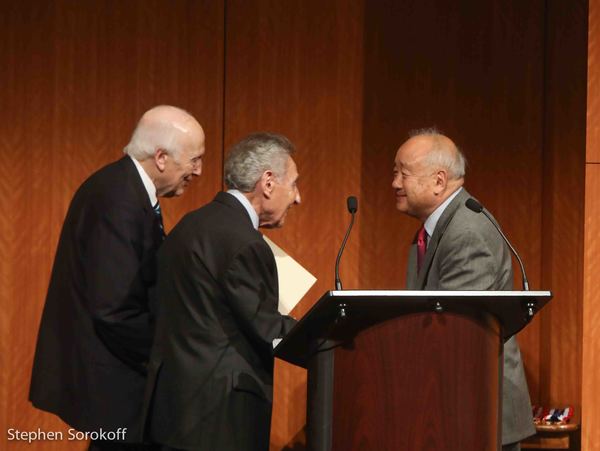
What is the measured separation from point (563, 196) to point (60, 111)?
2560mm

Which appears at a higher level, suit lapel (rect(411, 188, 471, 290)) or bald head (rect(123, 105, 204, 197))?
bald head (rect(123, 105, 204, 197))

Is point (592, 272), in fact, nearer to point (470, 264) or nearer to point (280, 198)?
point (470, 264)

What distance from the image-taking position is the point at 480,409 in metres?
2.96

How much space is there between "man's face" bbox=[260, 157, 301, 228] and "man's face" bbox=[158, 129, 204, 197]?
1.17 ft

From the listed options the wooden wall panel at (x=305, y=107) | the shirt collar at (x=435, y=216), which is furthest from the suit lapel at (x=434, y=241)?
the wooden wall panel at (x=305, y=107)

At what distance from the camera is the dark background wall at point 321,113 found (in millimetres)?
5371

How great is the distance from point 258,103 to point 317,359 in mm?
2620

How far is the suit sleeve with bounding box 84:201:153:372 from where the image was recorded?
3.48 m

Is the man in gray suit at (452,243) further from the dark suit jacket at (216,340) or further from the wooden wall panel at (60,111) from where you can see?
the wooden wall panel at (60,111)

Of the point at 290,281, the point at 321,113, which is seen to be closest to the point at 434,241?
the point at 290,281

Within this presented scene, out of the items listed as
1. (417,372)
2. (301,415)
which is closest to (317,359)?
(417,372)

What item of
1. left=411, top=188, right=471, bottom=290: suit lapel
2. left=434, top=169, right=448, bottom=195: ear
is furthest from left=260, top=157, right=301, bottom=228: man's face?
left=434, top=169, right=448, bottom=195: ear

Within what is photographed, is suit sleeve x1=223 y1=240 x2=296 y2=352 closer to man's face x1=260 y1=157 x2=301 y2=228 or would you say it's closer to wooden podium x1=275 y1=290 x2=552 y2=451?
man's face x1=260 y1=157 x2=301 y2=228

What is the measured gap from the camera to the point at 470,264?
371cm
